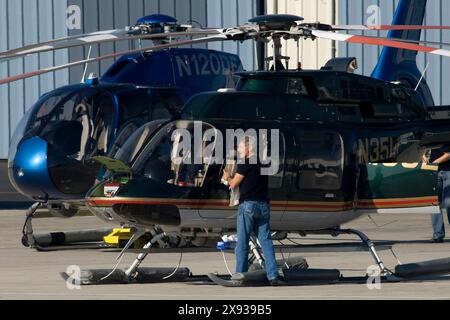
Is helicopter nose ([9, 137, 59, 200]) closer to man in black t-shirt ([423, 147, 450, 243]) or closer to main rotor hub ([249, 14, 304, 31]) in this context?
main rotor hub ([249, 14, 304, 31])

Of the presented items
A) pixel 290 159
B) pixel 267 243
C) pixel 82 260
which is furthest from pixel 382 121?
pixel 82 260

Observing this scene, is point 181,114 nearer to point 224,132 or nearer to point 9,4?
point 224,132

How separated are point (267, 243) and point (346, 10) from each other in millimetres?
18744

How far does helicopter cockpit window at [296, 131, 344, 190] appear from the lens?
15.1 metres

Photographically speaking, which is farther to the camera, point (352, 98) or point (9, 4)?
point (9, 4)

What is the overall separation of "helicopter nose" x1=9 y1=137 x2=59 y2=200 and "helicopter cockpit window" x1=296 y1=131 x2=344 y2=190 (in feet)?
15.4

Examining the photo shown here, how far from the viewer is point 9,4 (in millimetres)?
37469

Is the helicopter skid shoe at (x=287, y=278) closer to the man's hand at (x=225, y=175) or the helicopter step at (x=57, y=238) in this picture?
the man's hand at (x=225, y=175)

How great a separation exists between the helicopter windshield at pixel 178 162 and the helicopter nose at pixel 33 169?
3.95 metres

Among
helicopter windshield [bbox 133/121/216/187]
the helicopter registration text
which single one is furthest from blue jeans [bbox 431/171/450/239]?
helicopter windshield [bbox 133/121/216/187]

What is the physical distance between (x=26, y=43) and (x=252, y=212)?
955 inches

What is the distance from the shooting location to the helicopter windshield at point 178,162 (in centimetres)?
1466

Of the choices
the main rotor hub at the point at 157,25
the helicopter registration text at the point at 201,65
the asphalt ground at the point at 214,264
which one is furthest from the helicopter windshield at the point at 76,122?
the helicopter registration text at the point at 201,65

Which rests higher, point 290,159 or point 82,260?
point 290,159
